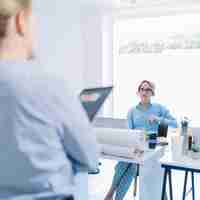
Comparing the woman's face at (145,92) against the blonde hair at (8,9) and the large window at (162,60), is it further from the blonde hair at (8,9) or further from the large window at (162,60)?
the blonde hair at (8,9)

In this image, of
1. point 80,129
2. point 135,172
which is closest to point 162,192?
point 135,172

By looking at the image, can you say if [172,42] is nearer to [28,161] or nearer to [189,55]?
[189,55]

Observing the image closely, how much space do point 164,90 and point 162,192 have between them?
227 centimetres

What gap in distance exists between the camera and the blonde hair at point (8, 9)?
2.28ft

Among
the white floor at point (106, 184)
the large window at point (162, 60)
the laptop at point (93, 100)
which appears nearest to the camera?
the laptop at point (93, 100)

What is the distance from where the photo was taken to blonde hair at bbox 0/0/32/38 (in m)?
0.70

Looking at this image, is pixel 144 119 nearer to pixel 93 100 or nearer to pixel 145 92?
pixel 145 92

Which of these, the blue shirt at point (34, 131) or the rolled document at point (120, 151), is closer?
the blue shirt at point (34, 131)

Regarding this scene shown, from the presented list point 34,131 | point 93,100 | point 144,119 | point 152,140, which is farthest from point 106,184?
point 34,131

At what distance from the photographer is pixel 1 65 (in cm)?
70

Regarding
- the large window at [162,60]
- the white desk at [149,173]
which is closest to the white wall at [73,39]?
the large window at [162,60]

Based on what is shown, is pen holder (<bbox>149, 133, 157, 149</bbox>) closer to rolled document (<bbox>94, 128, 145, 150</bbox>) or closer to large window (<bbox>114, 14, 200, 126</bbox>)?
rolled document (<bbox>94, 128, 145, 150</bbox>)

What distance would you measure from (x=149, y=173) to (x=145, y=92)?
1.26 metres

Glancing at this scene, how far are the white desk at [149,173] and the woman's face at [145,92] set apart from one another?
3.37ft
